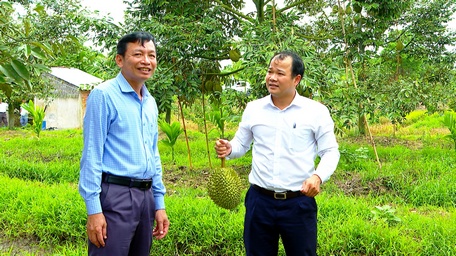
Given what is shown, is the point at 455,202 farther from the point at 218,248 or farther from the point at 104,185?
the point at 104,185

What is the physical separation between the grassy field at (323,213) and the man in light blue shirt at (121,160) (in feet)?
4.64

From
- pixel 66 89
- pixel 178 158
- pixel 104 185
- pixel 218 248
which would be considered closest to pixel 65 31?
pixel 178 158

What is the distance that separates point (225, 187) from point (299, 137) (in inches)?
19.0

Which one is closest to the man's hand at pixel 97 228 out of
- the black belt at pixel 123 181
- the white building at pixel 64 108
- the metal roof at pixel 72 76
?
the black belt at pixel 123 181

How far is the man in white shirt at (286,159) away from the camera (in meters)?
2.04

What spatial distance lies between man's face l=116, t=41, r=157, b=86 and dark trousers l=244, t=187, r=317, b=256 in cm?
81

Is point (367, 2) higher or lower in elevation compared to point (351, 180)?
higher

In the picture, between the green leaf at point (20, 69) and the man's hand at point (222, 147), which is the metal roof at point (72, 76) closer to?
the man's hand at point (222, 147)

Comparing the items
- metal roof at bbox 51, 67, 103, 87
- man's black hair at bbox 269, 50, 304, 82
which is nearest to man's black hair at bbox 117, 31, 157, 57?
man's black hair at bbox 269, 50, 304, 82

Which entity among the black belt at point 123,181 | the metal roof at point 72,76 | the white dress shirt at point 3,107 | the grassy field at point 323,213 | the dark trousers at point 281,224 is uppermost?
the metal roof at point 72,76

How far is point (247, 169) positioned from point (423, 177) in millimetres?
2183

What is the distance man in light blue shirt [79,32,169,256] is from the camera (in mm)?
1738

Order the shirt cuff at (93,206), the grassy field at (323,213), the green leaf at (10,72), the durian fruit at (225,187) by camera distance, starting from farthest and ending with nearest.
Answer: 1. the grassy field at (323,213)
2. the durian fruit at (225,187)
3. the shirt cuff at (93,206)
4. the green leaf at (10,72)

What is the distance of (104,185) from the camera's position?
1803 millimetres
